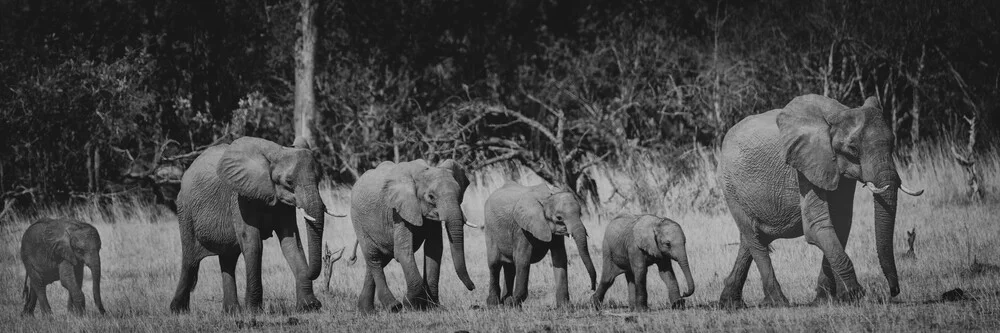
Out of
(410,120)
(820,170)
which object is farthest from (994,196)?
(410,120)

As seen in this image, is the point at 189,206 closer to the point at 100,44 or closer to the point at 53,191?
the point at 53,191

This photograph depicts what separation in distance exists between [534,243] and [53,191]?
14.8 meters

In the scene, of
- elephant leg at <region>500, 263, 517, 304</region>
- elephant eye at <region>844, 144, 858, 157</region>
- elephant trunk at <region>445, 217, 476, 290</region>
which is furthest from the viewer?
elephant leg at <region>500, 263, 517, 304</region>

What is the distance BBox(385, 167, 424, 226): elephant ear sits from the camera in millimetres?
12305

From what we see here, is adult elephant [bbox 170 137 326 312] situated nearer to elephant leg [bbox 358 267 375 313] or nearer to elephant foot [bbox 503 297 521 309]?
elephant leg [bbox 358 267 375 313]

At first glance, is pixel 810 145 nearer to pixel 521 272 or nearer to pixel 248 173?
pixel 521 272

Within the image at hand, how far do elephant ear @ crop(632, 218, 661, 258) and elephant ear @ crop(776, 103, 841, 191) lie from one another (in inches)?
67.8

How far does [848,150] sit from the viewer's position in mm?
10195

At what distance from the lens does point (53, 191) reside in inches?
966

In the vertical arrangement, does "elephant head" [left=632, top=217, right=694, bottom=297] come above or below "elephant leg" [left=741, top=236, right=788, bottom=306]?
above

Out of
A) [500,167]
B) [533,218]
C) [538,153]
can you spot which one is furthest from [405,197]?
[500,167]

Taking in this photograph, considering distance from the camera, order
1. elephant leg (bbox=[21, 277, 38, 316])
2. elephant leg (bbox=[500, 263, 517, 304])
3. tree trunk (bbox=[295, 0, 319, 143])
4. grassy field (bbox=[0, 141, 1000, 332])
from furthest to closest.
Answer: tree trunk (bbox=[295, 0, 319, 143]) → elephant leg (bbox=[500, 263, 517, 304]) → elephant leg (bbox=[21, 277, 38, 316]) → grassy field (bbox=[0, 141, 1000, 332])

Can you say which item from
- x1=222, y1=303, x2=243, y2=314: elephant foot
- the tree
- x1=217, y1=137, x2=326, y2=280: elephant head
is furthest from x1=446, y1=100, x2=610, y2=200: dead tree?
x1=222, y1=303, x2=243, y2=314: elephant foot

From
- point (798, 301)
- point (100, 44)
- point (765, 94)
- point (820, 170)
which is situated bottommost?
point (798, 301)
